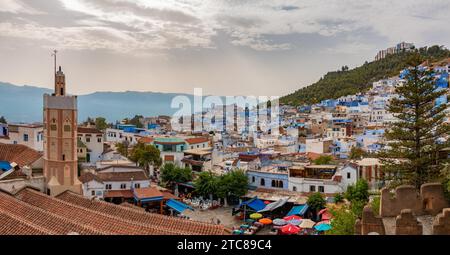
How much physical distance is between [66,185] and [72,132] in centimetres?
134

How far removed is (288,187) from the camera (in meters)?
15.4

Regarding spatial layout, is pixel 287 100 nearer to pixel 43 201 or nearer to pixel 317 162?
pixel 317 162

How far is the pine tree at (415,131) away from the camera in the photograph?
8.71 meters

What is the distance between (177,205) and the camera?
14.3 meters

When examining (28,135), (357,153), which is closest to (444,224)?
(28,135)

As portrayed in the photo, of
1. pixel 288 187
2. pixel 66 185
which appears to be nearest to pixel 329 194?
pixel 288 187

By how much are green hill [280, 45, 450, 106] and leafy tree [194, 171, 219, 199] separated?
123 ft

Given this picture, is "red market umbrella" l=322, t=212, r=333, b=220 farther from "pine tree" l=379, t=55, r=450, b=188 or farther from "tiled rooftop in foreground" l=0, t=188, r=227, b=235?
"tiled rooftop in foreground" l=0, t=188, r=227, b=235

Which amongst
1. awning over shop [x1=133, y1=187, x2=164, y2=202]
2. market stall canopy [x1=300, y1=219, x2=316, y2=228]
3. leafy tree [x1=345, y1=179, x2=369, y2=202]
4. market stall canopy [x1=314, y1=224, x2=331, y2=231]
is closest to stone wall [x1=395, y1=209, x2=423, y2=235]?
market stall canopy [x1=314, y1=224, x2=331, y2=231]

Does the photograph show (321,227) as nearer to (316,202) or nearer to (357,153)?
(316,202)

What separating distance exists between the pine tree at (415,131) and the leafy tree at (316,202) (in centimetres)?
435

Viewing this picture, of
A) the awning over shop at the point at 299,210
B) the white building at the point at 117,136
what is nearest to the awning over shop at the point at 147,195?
the awning over shop at the point at 299,210
